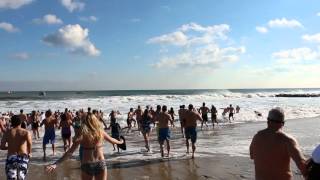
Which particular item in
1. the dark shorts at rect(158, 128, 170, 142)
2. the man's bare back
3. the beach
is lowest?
the beach

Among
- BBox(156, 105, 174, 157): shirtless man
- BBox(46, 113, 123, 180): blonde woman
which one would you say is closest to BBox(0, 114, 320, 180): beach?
BBox(156, 105, 174, 157): shirtless man

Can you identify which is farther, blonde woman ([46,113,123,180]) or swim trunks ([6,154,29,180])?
swim trunks ([6,154,29,180])

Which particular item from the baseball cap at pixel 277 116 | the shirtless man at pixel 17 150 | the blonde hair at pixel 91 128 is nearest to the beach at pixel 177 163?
the shirtless man at pixel 17 150

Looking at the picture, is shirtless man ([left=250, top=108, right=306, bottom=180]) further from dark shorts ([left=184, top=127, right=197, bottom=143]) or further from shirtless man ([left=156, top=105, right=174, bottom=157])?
shirtless man ([left=156, top=105, right=174, bottom=157])

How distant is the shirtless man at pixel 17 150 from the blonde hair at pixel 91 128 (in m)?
1.76

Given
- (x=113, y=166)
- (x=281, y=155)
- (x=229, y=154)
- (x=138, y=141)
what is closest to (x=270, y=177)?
(x=281, y=155)

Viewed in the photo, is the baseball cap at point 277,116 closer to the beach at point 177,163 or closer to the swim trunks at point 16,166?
the swim trunks at point 16,166

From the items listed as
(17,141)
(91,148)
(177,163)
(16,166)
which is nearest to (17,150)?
(17,141)

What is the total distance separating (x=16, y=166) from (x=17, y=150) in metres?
0.28

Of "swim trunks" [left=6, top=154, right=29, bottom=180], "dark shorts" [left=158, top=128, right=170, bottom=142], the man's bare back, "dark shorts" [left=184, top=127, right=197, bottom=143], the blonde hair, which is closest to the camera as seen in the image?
the blonde hair

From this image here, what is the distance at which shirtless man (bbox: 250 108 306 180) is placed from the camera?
4.56 meters

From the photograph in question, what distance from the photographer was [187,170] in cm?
1184

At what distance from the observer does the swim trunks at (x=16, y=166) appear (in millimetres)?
7695

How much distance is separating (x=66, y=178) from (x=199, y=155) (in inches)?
193
